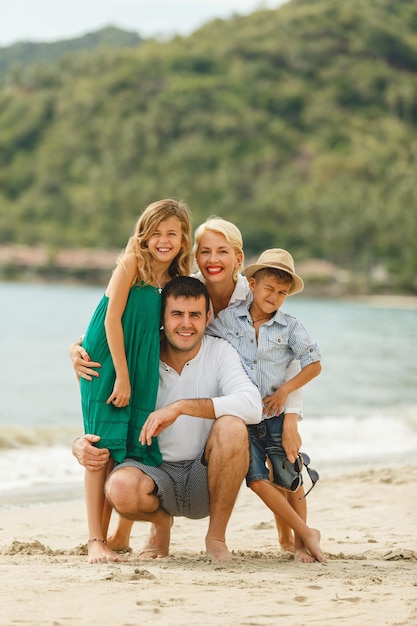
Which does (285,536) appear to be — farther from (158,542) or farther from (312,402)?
(312,402)

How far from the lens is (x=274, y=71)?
111000mm

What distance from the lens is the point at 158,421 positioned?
Answer: 378cm

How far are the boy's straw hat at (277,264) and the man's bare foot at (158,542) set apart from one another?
1143 millimetres

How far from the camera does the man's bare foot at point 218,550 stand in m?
3.88

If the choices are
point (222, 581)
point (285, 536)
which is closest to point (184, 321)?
point (222, 581)

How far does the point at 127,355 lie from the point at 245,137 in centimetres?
9545

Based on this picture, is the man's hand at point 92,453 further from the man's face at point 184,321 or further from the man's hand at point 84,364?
the man's face at point 184,321

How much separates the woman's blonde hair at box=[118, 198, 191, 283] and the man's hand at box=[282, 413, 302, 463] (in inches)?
31.9

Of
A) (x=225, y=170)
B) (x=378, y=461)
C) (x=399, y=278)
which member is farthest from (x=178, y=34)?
(x=378, y=461)

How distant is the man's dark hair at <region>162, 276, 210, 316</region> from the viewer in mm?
3924

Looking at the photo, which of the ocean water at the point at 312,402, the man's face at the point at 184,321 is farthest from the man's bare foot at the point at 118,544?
the ocean water at the point at 312,402

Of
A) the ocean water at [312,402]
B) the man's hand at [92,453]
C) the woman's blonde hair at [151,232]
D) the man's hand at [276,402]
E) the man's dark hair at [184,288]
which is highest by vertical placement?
the woman's blonde hair at [151,232]


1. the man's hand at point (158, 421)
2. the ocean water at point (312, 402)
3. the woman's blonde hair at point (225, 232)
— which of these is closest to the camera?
the man's hand at point (158, 421)

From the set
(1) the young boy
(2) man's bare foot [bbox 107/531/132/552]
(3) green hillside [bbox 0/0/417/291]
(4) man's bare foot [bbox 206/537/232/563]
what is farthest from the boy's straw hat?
(3) green hillside [bbox 0/0/417/291]
